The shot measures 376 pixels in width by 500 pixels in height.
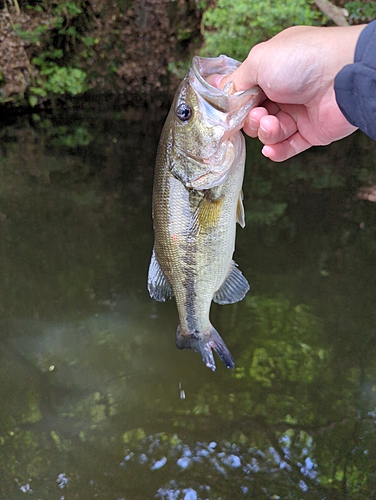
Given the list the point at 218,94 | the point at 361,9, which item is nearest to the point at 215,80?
the point at 218,94

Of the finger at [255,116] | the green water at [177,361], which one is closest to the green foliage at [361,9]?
the green water at [177,361]

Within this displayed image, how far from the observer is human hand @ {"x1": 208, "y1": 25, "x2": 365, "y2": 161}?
1.64 m

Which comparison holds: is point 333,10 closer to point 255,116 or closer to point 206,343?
point 255,116

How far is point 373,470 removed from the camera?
10.8ft

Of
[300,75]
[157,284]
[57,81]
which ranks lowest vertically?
[57,81]

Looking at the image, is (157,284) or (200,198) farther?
(157,284)

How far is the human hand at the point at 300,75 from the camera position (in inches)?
64.7

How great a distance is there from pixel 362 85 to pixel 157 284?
127cm

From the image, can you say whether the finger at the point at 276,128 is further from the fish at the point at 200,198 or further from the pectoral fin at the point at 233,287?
the pectoral fin at the point at 233,287

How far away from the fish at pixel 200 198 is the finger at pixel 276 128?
0.29ft

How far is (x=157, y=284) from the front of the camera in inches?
89.2

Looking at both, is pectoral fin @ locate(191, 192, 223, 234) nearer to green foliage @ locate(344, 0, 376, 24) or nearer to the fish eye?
the fish eye

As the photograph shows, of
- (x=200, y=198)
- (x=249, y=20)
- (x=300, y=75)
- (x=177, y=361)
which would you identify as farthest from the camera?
(x=249, y=20)

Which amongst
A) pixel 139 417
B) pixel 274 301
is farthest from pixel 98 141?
pixel 139 417
